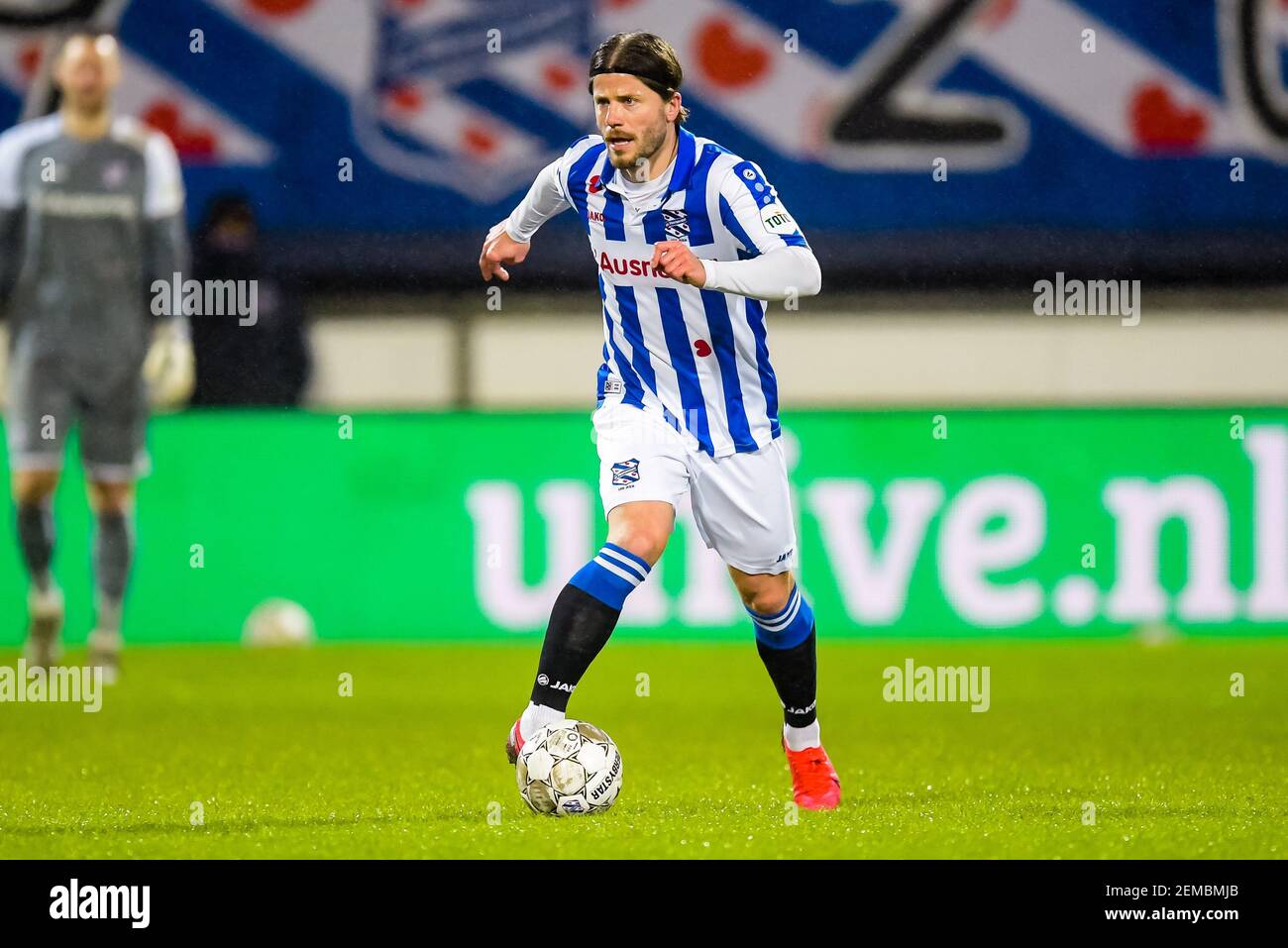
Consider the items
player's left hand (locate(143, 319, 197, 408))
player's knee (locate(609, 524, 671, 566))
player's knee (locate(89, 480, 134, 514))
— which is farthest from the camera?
player's left hand (locate(143, 319, 197, 408))

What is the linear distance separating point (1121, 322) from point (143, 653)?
5.93 meters

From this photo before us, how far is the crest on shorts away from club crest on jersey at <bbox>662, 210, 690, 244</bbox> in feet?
1.67

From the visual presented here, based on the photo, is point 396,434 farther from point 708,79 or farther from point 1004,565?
point 708,79

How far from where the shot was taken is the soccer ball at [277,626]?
984cm

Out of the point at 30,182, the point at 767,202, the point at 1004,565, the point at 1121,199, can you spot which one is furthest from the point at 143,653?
the point at 1121,199

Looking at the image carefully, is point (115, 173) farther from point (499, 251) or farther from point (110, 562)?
point (499, 251)

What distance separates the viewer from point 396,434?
9992 mm

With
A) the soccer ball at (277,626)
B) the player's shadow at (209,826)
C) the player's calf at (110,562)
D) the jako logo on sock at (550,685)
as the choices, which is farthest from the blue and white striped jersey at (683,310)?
the soccer ball at (277,626)

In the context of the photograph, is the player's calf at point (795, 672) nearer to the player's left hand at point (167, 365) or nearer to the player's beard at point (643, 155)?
the player's beard at point (643, 155)

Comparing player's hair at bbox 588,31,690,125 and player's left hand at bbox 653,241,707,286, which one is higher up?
player's hair at bbox 588,31,690,125

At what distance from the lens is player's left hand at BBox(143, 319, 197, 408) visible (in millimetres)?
8672

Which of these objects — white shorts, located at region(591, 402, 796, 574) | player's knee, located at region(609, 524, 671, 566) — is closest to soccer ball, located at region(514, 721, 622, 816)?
player's knee, located at region(609, 524, 671, 566)

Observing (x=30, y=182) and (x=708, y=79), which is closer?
(x=30, y=182)

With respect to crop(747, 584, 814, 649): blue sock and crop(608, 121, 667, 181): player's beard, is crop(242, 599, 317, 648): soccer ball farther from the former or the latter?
crop(608, 121, 667, 181): player's beard
